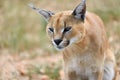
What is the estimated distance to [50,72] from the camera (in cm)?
811

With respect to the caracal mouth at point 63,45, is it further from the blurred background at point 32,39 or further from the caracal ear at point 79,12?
the blurred background at point 32,39

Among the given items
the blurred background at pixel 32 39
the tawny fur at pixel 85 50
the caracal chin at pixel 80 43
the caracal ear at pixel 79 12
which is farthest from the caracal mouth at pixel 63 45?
the blurred background at pixel 32 39

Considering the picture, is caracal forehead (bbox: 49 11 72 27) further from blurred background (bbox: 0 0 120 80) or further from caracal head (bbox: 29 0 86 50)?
blurred background (bbox: 0 0 120 80)

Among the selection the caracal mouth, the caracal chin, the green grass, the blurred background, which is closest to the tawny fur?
the caracal chin

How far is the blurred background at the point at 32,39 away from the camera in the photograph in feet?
27.1

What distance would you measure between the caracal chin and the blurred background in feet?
2.08

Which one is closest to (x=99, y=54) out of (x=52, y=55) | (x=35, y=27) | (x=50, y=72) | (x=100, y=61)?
(x=100, y=61)

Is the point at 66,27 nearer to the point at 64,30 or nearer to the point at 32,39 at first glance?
the point at 64,30

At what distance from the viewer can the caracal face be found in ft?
18.9

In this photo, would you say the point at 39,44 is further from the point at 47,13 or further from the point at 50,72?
the point at 47,13

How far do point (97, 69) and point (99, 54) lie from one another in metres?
0.18

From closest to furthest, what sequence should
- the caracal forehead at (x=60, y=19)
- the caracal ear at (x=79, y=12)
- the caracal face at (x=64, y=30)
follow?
the caracal face at (x=64, y=30)
the caracal forehead at (x=60, y=19)
the caracal ear at (x=79, y=12)

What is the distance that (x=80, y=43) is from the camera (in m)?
6.27

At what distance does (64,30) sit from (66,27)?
73 mm
